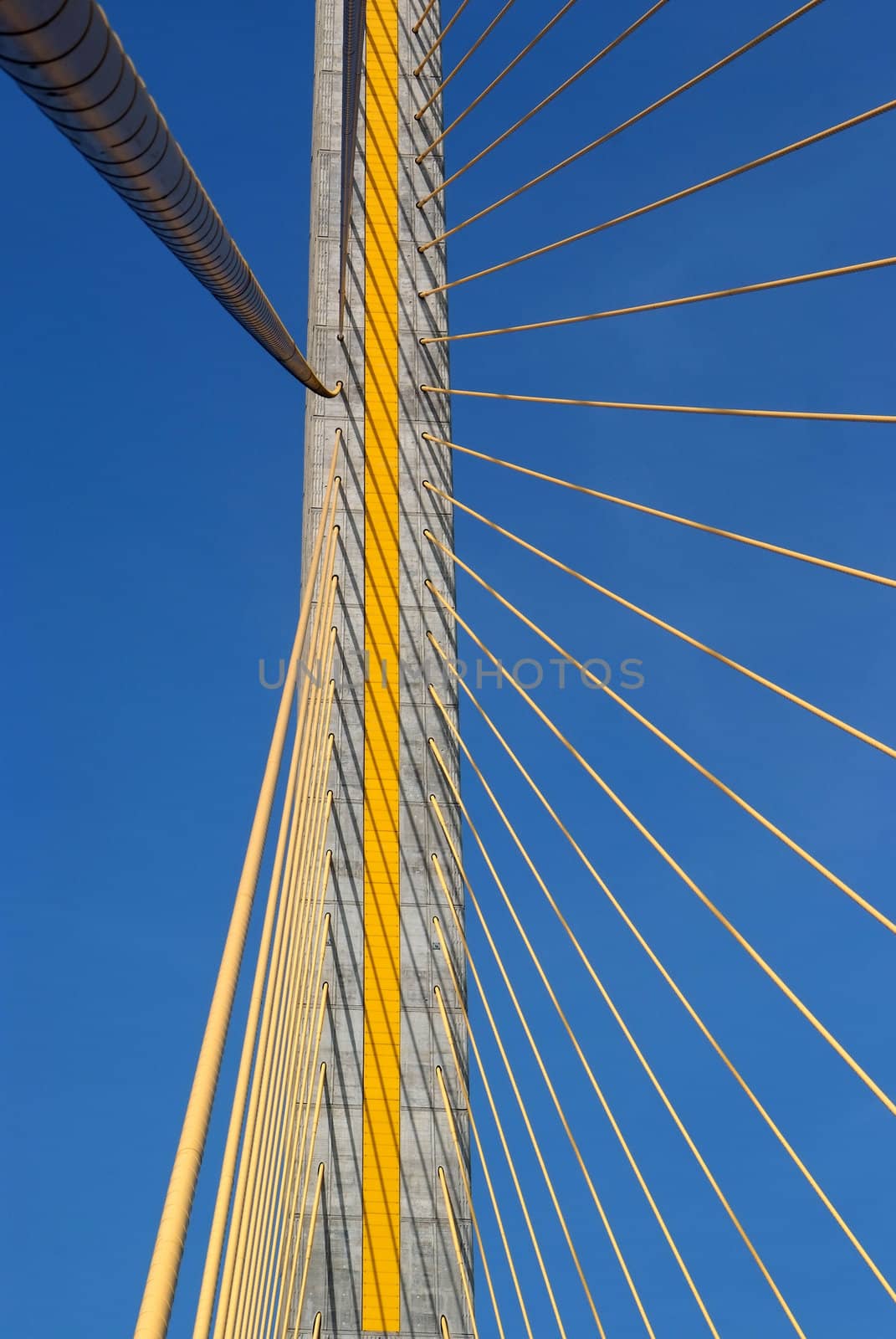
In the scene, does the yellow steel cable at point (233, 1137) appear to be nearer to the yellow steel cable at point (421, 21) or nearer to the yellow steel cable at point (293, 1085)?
the yellow steel cable at point (293, 1085)

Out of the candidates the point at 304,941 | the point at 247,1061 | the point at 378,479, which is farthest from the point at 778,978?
the point at 378,479

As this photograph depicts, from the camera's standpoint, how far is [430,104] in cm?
1303

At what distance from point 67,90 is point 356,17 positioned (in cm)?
627

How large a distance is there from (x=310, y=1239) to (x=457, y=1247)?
0.96 metres

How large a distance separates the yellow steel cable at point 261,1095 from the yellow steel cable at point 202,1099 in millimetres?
753

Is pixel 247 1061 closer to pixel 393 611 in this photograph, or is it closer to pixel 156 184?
pixel 156 184

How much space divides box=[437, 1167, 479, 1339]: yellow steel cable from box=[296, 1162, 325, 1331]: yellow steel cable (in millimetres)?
792

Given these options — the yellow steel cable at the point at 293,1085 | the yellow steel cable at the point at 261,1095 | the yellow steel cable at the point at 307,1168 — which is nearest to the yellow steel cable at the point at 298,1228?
the yellow steel cable at the point at 307,1168

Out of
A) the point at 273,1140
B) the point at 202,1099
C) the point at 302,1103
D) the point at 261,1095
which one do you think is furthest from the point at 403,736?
the point at 202,1099

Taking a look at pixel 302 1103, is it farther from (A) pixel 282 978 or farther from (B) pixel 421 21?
(B) pixel 421 21

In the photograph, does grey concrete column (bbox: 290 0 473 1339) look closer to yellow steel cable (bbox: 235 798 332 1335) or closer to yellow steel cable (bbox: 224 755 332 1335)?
yellow steel cable (bbox: 235 798 332 1335)

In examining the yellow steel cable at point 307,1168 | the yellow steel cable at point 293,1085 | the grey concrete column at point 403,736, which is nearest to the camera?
the yellow steel cable at point 293,1085

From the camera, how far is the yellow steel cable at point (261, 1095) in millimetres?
5293

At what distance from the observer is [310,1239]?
10.1 m
